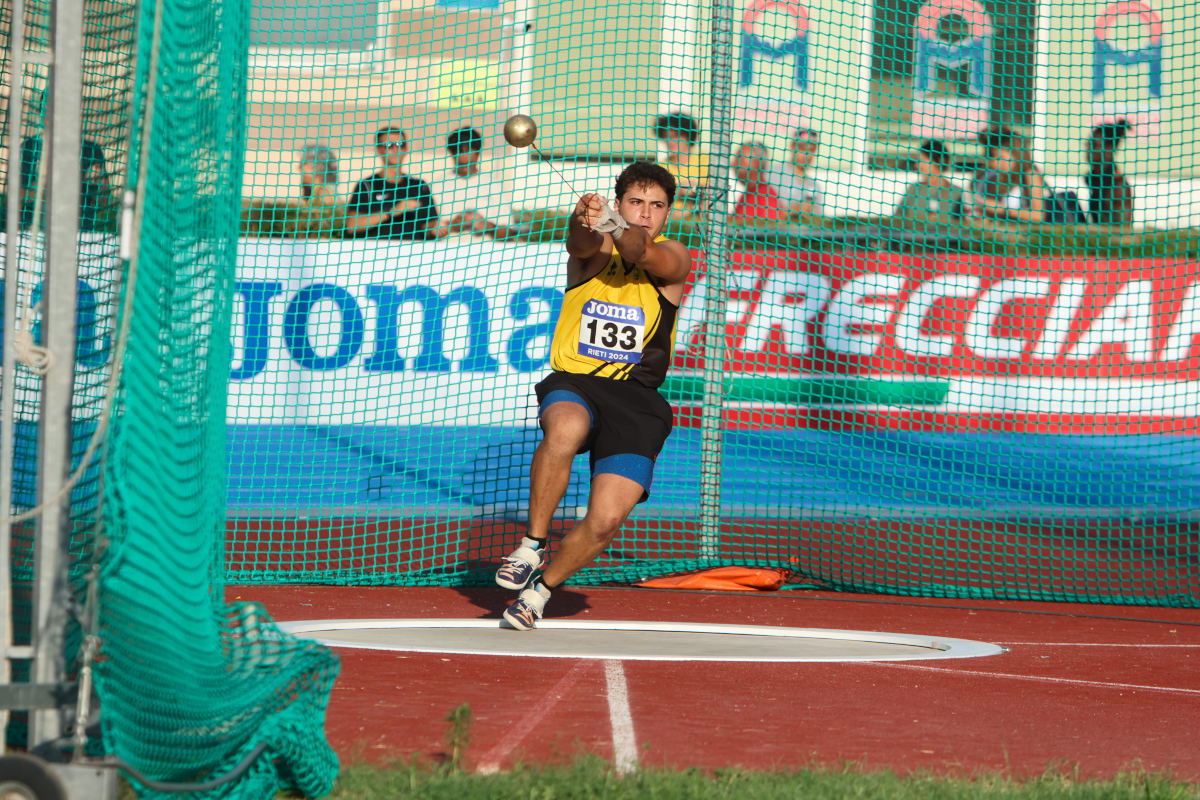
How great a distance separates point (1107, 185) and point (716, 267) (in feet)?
13.4

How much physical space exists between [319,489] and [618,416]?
380 centimetres

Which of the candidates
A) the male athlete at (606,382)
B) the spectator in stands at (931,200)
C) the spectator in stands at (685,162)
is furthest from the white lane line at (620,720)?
the spectator in stands at (931,200)

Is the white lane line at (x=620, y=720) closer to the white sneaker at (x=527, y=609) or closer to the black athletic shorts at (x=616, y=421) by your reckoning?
the white sneaker at (x=527, y=609)

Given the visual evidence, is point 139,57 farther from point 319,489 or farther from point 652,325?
point 319,489

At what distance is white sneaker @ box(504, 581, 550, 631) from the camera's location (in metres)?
5.61

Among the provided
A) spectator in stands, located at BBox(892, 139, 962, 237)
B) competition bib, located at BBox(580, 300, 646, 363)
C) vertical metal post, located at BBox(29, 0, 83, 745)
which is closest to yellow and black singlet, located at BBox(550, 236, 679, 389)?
competition bib, located at BBox(580, 300, 646, 363)

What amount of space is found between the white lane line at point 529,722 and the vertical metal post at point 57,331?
1070 millimetres

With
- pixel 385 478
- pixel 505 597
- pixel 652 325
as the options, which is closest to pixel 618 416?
pixel 652 325

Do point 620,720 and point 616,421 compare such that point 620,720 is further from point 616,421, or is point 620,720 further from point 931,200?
point 931,200

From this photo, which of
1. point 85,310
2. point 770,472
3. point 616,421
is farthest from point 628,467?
point 770,472

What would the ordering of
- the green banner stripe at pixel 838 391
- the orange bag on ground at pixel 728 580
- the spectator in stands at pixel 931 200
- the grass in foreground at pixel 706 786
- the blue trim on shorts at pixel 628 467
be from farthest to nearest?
the spectator in stands at pixel 931 200, the green banner stripe at pixel 838 391, the orange bag on ground at pixel 728 580, the blue trim on shorts at pixel 628 467, the grass in foreground at pixel 706 786

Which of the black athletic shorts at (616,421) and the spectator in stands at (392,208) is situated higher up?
the spectator in stands at (392,208)

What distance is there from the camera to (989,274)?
9.86 metres

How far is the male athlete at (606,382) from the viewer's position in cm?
565
